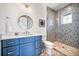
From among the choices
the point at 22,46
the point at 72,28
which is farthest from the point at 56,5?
the point at 22,46

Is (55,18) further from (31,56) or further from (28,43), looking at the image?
(31,56)

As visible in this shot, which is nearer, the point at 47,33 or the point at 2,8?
the point at 2,8

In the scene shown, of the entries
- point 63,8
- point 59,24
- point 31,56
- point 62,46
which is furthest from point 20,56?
point 63,8

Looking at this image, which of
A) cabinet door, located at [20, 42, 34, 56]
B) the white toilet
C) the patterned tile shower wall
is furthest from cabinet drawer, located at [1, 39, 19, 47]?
the patterned tile shower wall

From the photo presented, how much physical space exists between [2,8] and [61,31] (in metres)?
1.17

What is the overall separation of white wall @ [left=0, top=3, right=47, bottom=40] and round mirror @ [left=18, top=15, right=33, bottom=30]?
0.06 m

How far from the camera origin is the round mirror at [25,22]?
2160 mm

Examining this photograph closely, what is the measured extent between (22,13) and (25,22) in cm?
19

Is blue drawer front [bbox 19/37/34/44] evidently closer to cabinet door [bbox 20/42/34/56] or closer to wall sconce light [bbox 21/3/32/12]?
cabinet door [bbox 20/42/34/56]

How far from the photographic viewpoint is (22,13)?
7.00ft

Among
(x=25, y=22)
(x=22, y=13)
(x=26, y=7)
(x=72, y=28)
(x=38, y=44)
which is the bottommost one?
(x=38, y=44)

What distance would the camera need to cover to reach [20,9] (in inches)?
83.3

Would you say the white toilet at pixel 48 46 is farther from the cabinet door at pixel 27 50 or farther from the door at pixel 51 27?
the cabinet door at pixel 27 50

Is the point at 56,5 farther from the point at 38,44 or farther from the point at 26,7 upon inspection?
the point at 38,44
